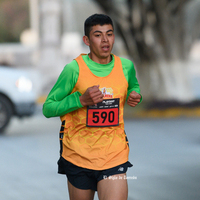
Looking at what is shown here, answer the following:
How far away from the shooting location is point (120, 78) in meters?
2.89

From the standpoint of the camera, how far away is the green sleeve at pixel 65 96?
2.78m

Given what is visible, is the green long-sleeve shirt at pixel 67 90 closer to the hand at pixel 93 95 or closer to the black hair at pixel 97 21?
the hand at pixel 93 95

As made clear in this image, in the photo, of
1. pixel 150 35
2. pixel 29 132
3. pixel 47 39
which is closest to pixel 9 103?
pixel 29 132

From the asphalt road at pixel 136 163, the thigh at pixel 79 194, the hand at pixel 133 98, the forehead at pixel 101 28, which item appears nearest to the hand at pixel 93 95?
the hand at pixel 133 98

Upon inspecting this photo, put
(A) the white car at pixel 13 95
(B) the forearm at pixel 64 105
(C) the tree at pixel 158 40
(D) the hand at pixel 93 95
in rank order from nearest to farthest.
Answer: (D) the hand at pixel 93 95 → (B) the forearm at pixel 64 105 → (A) the white car at pixel 13 95 → (C) the tree at pixel 158 40

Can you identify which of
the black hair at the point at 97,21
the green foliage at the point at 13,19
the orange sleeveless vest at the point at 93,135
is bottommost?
the orange sleeveless vest at the point at 93,135

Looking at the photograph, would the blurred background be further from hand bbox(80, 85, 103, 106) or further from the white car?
hand bbox(80, 85, 103, 106)

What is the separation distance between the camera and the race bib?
111 inches

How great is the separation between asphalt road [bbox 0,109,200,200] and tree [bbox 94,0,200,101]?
171 inches

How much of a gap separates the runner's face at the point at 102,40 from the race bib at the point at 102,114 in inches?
12.3

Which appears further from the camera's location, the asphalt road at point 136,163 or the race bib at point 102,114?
the asphalt road at point 136,163

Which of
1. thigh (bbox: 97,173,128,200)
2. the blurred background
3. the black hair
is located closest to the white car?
the blurred background

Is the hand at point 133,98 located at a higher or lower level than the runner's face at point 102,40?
lower

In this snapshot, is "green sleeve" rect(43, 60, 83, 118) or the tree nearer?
"green sleeve" rect(43, 60, 83, 118)
